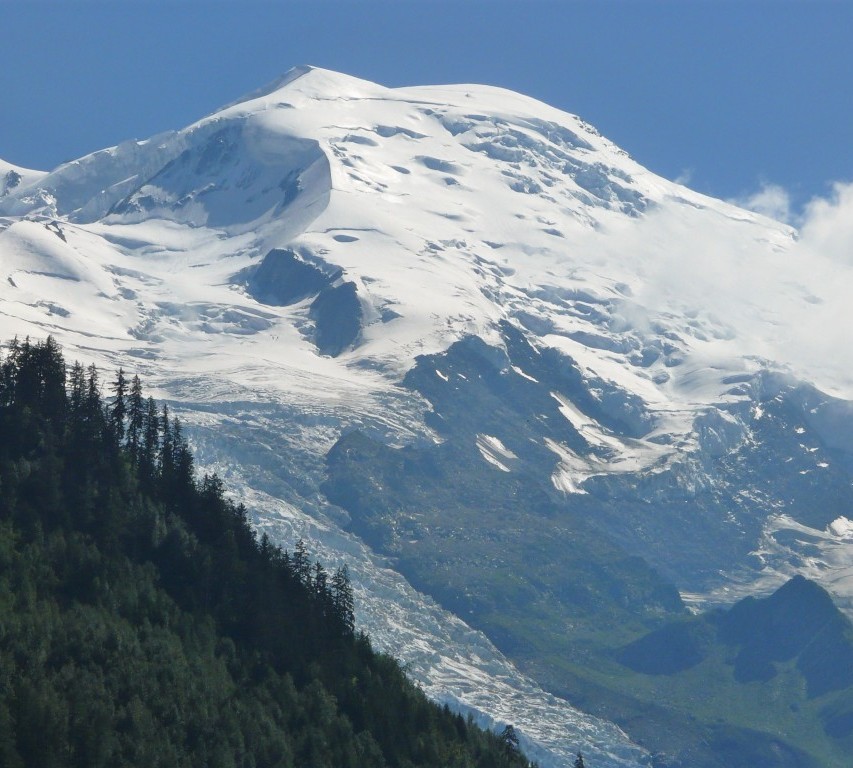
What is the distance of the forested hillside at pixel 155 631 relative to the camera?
148m

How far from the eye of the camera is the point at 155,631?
164750mm

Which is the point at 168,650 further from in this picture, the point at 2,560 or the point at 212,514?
the point at 212,514

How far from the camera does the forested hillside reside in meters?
148

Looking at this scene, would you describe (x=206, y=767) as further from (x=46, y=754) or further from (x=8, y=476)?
(x=8, y=476)

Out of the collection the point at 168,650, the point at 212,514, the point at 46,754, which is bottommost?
the point at 46,754

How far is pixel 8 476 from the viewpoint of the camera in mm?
173625

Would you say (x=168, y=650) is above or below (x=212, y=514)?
below

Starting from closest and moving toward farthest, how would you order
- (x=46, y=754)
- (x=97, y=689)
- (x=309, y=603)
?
(x=46, y=754) → (x=97, y=689) → (x=309, y=603)

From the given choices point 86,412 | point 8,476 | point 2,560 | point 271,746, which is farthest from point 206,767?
point 86,412

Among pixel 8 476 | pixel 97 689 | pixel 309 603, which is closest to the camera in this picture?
pixel 97 689

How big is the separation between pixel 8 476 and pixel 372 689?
3469 centimetres

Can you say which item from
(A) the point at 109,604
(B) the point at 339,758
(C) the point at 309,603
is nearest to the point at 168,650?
(A) the point at 109,604

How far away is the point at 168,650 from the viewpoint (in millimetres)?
162250

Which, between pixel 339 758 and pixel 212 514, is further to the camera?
pixel 212 514
